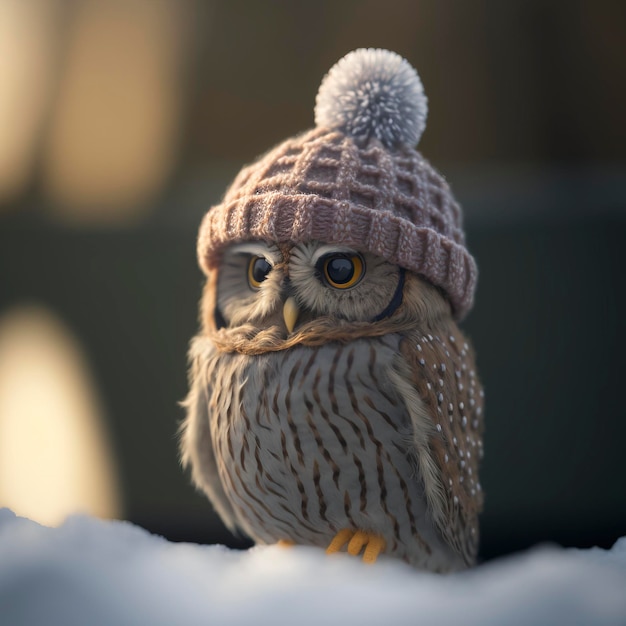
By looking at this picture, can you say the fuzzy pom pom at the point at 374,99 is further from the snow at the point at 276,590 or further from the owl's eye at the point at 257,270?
the snow at the point at 276,590

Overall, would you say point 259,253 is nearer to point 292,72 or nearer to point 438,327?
point 438,327

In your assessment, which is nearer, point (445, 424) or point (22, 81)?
point (445, 424)

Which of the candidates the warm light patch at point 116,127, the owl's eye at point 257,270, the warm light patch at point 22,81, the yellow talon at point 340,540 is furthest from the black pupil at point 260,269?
the warm light patch at point 116,127

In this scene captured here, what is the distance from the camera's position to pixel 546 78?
1182 mm

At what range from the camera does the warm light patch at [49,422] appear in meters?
1.17

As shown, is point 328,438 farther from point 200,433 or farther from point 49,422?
point 49,422

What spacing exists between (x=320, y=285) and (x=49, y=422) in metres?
0.82

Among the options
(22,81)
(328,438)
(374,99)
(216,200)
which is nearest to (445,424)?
(328,438)

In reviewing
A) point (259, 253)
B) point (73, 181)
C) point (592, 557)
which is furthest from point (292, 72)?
point (592, 557)

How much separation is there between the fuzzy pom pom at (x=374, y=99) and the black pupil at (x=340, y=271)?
0.15 metres

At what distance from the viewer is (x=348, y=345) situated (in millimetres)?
628

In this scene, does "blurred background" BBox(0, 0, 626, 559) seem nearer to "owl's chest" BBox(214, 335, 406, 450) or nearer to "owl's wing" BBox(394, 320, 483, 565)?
"owl's wing" BBox(394, 320, 483, 565)

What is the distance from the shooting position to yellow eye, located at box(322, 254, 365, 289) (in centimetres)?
64

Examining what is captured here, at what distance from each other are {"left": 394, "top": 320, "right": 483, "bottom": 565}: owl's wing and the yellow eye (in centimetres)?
8
